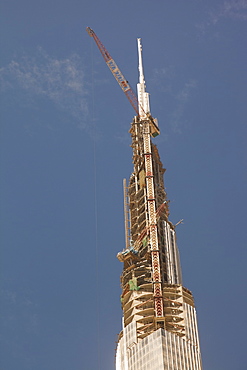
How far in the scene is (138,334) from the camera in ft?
647

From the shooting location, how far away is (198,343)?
19862cm

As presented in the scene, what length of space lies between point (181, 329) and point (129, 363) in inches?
641

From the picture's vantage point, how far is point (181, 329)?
651 feet

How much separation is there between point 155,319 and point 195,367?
16.3 metres

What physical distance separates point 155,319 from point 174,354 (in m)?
13.3

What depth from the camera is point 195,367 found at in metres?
190

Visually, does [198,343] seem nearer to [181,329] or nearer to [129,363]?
[181,329]

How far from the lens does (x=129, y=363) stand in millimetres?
192500

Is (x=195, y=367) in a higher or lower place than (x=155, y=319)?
lower

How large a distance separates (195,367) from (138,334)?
17035 mm

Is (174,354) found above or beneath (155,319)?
beneath

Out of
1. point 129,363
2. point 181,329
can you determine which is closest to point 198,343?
point 181,329

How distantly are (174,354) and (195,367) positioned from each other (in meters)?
6.86
